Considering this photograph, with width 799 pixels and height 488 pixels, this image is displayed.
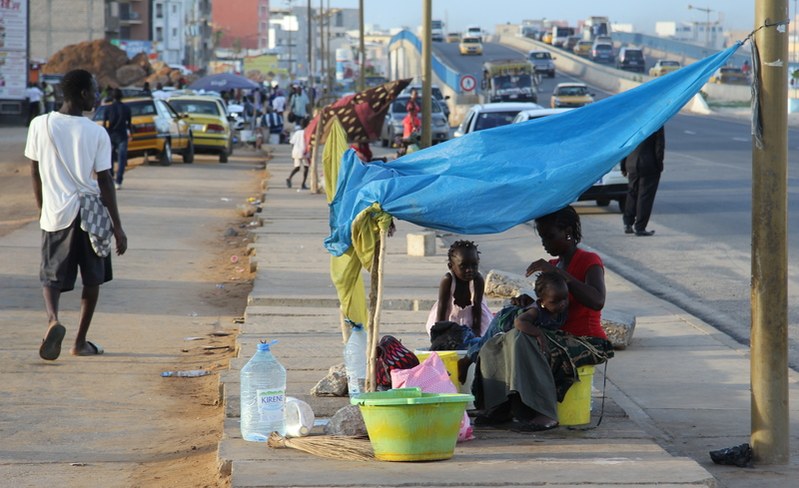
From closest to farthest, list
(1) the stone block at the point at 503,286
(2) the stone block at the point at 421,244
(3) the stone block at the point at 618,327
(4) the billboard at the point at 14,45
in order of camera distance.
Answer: (3) the stone block at the point at 618,327
(1) the stone block at the point at 503,286
(2) the stone block at the point at 421,244
(4) the billboard at the point at 14,45

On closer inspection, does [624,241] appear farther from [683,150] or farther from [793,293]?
[683,150]

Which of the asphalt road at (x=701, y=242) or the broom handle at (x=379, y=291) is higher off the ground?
the broom handle at (x=379, y=291)

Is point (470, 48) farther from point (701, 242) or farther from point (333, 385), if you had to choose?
point (333, 385)

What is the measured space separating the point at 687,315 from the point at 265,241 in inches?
237

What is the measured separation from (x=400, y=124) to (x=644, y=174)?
2536 centimetres

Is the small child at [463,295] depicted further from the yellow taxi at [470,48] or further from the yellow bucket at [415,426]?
the yellow taxi at [470,48]

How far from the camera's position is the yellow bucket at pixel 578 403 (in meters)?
6.14

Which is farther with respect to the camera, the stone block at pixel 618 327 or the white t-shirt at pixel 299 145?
the white t-shirt at pixel 299 145

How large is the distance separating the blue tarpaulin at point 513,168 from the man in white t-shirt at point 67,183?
2.55m

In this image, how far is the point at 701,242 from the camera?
52.0 ft

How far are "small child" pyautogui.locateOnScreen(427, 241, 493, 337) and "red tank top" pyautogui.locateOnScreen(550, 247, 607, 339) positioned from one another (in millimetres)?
780

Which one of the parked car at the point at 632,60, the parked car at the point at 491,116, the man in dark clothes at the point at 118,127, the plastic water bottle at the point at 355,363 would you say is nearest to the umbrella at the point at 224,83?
the man in dark clothes at the point at 118,127

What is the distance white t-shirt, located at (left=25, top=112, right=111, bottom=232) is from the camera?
8297mm

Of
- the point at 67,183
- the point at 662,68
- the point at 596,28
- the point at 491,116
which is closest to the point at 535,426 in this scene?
the point at 67,183
